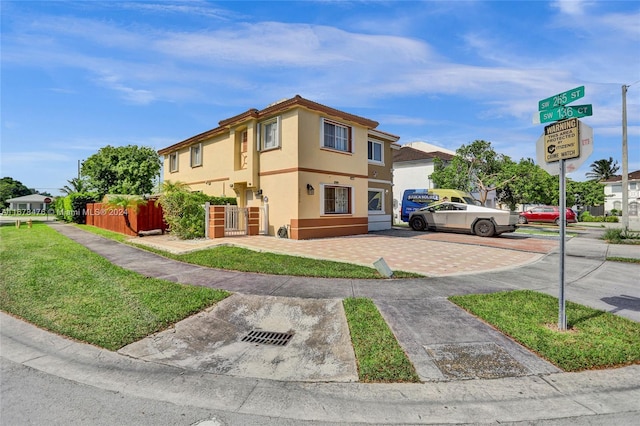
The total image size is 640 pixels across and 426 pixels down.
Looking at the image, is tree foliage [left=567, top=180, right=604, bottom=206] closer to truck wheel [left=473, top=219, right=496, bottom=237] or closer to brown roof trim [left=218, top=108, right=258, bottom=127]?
truck wheel [left=473, top=219, right=496, bottom=237]

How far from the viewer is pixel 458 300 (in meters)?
5.51

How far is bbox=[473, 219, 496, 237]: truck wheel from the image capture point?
14.9m

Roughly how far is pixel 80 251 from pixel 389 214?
15874 mm

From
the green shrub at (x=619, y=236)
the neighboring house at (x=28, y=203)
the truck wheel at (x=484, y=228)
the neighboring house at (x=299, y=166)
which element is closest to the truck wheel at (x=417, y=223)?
the neighboring house at (x=299, y=166)

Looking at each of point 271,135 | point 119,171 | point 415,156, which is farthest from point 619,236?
point 119,171

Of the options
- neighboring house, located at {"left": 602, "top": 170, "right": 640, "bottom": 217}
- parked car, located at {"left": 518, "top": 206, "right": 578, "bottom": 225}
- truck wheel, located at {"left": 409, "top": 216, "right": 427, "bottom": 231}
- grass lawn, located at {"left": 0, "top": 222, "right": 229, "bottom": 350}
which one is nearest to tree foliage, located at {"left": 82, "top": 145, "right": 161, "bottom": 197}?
grass lawn, located at {"left": 0, "top": 222, "right": 229, "bottom": 350}

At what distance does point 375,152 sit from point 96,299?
16.3 metres

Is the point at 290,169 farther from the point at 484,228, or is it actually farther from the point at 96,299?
the point at 484,228

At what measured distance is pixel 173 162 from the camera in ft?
74.6

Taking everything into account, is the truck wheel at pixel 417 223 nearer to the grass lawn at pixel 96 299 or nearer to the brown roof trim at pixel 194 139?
the brown roof trim at pixel 194 139

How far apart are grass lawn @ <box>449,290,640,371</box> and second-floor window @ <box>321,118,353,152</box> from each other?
10757 millimetres

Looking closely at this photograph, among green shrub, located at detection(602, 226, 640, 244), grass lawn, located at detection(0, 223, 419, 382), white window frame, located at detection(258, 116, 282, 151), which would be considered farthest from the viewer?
green shrub, located at detection(602, 226, 640, 244)

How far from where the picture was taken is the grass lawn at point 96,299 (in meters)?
4.50

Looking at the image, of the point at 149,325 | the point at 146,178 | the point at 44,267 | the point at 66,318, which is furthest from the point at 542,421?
the point at 146,178
